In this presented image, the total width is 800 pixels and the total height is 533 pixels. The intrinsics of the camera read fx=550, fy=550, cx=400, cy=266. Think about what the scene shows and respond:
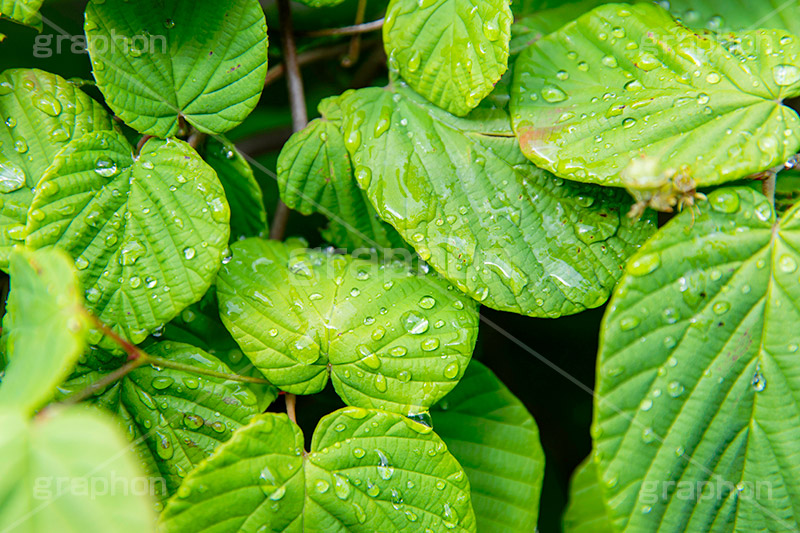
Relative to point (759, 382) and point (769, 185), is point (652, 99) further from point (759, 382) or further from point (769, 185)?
point (759, 382)

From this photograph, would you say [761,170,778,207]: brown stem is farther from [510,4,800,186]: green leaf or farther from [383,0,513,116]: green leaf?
[383,0,513,116]: green leaf

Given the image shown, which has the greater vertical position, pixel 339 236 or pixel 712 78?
pixel 712 78

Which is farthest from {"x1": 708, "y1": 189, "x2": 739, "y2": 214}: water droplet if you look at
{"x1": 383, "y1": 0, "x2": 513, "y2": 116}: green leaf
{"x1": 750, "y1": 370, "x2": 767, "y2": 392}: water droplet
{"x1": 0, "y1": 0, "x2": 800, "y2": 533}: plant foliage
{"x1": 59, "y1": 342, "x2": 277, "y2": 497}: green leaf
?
{"x1": 59, "y1": 342, "x2": 277, "y2": 497}: green leaf

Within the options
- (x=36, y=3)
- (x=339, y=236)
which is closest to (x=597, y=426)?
(x=339, y=236)

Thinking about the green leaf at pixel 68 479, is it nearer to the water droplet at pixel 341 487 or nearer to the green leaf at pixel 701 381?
the water droplet at pixel 341 487

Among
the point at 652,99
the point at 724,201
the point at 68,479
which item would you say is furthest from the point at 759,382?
the point at 68,479

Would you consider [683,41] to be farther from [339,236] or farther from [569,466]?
[569,466]
